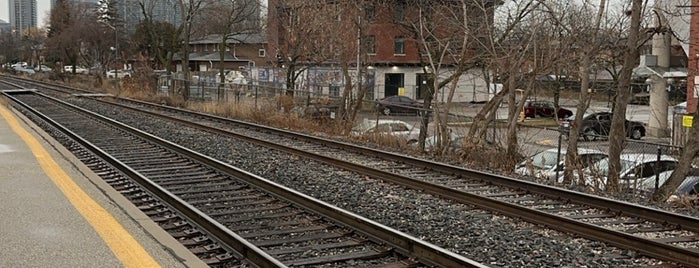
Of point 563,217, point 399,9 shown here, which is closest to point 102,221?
point 563,217

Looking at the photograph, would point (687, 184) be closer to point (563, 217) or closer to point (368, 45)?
point (563, 217)

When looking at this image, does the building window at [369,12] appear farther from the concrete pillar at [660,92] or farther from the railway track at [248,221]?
the concrete pillar at [660,92]

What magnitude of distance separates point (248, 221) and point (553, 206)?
4.43 meters

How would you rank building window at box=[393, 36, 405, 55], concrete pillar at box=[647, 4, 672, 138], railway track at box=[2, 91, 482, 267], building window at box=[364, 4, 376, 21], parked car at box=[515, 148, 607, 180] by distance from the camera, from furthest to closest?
building window at box=[393, 36, 405, 55]
concrete pillar at box=[647, 4, 672, 138]
building window at box=[364, 4, 376, 21]
parked car at box=[515, 148, 607, 180]
railway track at box=[2, 91, 482, 267]

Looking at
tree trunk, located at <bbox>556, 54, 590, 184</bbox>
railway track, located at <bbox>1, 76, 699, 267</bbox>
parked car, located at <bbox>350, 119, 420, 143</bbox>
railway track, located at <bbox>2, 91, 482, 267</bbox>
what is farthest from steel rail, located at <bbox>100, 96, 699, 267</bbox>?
parked car, located at <bbox>350, 119, 420, 143</bbox>

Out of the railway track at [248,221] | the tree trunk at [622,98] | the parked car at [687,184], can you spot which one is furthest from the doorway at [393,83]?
the railway track at [248,221]

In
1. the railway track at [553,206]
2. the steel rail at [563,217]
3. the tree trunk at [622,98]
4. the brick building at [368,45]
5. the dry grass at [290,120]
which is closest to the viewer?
the steel rail at [563,217]

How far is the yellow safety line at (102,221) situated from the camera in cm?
633

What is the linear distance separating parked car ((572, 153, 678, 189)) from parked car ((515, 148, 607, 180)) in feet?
0.82

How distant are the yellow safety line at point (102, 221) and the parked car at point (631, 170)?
878cm

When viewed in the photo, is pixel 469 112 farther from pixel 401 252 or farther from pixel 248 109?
pixel 401 252

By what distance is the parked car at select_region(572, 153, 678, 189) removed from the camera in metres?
13.4

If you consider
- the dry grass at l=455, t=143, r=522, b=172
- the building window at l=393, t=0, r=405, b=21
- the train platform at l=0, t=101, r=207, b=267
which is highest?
the building window at l=393, t=0, r=405, b=21

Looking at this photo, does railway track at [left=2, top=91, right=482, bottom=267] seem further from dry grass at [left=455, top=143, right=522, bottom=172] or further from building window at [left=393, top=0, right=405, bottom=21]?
building window at [left=393, top=0, right=405, bottom=21]
